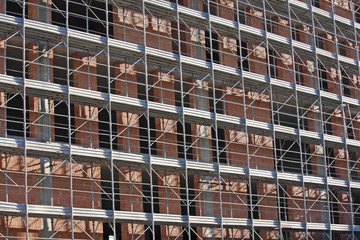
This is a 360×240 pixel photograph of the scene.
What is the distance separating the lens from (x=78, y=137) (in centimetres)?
2252

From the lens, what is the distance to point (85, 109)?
2297 centimetres

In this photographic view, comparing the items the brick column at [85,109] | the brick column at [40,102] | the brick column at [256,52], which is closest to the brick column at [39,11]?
the brick column at [40,102]

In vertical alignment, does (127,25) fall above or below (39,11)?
above

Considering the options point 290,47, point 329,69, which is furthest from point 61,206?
point 329,69

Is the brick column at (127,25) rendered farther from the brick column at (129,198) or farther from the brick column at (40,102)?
the brick column at (129,198)

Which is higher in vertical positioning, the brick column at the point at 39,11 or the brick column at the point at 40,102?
the brick column at the point at 39,11

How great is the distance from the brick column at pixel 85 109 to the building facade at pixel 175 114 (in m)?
0.04

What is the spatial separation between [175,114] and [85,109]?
9.66ft

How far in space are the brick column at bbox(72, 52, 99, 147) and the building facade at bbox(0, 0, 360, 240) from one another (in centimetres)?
4

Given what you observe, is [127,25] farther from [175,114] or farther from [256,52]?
[256,52]

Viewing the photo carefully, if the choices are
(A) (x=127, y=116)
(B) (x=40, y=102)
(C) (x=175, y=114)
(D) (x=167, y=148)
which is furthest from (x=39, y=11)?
(D) (x=167, y=148)

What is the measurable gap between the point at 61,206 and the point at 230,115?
27.0 ft

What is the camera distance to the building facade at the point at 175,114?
21156mm

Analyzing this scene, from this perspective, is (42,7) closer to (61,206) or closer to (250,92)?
(61,206)
